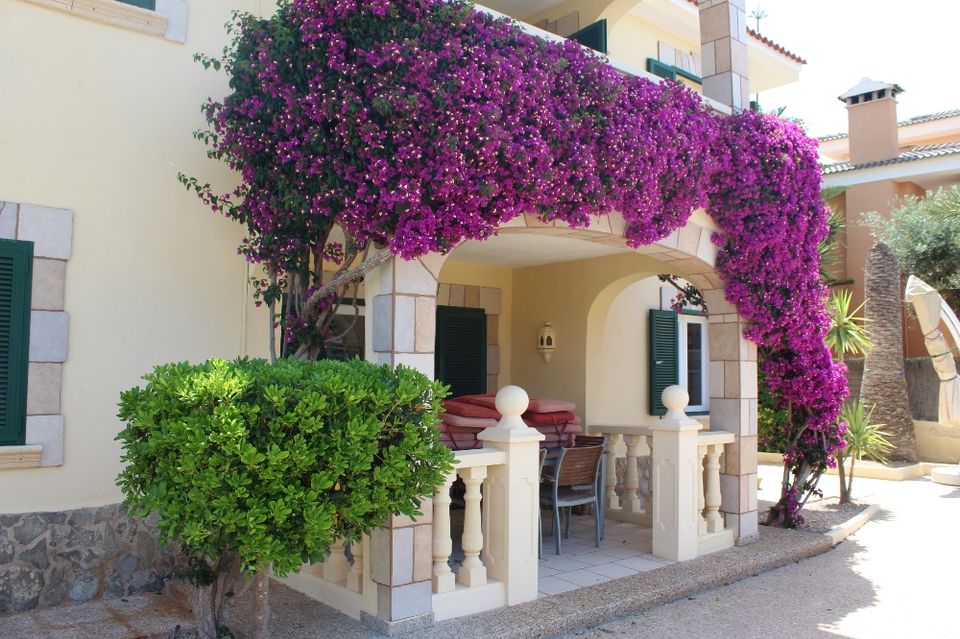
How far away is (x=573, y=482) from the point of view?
6344 mm

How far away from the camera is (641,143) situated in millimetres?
5238

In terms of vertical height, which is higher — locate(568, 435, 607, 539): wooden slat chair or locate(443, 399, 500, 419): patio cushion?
locate(443, 399, 500, 419): patio cushion

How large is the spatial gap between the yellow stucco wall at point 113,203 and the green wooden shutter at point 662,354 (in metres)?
5.55

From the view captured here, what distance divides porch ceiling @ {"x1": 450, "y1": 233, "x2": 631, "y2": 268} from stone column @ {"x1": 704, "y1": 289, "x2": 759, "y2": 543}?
1204mm

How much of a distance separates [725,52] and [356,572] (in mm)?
5568

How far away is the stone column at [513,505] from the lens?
15.8 feet

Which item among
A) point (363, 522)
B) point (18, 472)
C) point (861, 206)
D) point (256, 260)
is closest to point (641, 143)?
point (256, 260)

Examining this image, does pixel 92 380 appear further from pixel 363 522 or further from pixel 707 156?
pixel 707 156

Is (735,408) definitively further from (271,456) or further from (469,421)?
(271,456)

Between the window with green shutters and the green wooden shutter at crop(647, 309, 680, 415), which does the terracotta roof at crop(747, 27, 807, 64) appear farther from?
the green wooden shutter at crop(647, 309, 680, 415)

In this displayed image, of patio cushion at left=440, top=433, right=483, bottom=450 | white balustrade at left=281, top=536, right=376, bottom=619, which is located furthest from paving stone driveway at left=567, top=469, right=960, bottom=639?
patio cushion at left=440, top=433, right=483, bottom=450

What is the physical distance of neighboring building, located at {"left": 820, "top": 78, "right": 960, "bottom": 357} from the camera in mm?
17016

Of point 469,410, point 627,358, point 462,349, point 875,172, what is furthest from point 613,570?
point 875,172

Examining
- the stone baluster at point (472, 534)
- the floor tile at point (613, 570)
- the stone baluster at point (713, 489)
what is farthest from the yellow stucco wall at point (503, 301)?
the stone baluster at point (472, 534)
